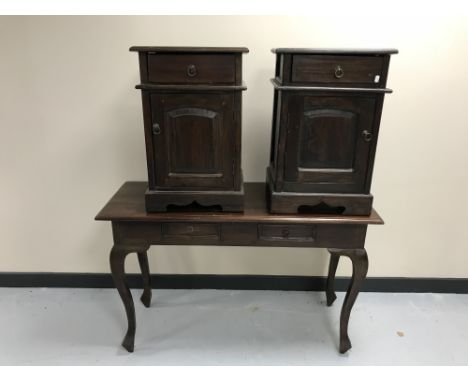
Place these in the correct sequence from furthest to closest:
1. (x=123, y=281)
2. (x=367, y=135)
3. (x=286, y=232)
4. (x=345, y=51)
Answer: (x=123, y=281) < (x=286, y=232) < (x=367, y=135) < (x=345, y=51)

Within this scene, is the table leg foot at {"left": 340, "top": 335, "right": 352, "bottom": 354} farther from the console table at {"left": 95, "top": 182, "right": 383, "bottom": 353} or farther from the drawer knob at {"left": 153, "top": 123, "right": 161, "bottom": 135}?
the drawer knob at {"left": 153, "top": 123, "right": 161, "bottom": 135}

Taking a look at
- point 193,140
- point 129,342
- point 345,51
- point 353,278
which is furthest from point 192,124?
point 129,342

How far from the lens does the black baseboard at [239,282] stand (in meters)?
2.02

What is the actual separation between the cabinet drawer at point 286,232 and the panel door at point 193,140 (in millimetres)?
247

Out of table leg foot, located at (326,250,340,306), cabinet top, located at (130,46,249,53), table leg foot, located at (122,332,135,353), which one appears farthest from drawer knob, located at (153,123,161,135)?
table leg foot, located at (326,250,340,306)

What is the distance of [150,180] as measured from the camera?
138 centimetres

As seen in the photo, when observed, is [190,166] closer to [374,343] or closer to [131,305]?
[131,305]

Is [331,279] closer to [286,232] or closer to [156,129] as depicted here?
[286,232]

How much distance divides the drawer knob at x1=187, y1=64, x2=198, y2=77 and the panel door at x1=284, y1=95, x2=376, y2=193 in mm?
369

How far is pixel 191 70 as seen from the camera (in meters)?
1.22

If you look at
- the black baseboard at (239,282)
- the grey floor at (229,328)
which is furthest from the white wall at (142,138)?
the grey floor at (229,328)

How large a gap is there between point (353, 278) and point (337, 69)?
882 millimetres

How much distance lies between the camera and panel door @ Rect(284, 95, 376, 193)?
4.16ft

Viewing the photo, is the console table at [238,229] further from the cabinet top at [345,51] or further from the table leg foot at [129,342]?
the cabinet top at [345,51]
